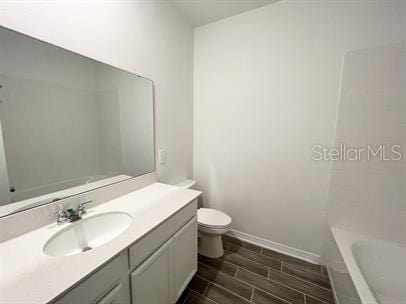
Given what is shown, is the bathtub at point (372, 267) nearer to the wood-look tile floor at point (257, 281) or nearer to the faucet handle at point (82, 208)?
the wood-look tile floor at point (257, 281)

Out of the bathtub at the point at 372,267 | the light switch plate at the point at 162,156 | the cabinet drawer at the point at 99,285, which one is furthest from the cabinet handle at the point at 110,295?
the bathtub at the point at 372,267

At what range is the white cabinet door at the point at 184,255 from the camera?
1253mm

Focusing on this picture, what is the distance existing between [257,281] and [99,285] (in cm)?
142

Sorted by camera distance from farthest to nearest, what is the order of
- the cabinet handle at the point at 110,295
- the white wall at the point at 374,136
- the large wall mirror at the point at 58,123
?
the white wall at the point at 374,136, the large wall mirror at the point at 58,123, the cabinet handle at the point at 110,295

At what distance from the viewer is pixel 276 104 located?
5.97 ft

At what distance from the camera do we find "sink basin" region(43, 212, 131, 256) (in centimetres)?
93

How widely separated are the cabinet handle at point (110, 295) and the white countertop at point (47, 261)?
19cm

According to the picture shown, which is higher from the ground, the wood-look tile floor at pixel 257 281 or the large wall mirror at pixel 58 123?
the large wall mirror at pixel 58 123

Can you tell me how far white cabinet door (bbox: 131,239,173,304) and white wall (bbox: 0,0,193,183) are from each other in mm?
899

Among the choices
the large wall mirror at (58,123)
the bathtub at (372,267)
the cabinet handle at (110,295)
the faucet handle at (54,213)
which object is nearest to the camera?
the cabinet handle at (110,295)

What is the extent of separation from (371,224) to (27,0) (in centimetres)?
285

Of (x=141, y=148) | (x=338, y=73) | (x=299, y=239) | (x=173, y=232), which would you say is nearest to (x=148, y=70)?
(x=141, y=148)

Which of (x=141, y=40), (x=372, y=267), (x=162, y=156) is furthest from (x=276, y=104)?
(x=372, y=267)

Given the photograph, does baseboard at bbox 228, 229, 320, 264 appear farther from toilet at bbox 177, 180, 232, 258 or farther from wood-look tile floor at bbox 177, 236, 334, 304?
toilet at bbox 177, 180, 232, 258
